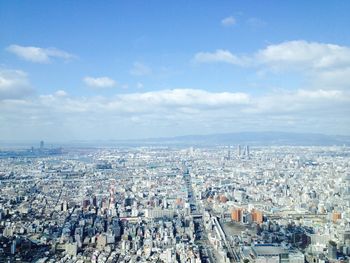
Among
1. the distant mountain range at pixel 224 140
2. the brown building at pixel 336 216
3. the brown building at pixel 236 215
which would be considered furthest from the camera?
the distant mountain range at pixel 224 140

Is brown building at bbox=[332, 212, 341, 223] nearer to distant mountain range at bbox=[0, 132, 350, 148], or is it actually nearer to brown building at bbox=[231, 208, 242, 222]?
brown building at bbox=[231, 208, 242, 222]

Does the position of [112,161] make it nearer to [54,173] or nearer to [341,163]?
[54,173]

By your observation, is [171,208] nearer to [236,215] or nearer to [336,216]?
[236,215]

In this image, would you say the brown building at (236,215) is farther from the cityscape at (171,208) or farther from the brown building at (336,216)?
the brown building at (336,216)

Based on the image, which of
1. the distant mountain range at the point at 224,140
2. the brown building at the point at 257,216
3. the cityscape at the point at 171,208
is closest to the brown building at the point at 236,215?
the cityscape at the point at 171,208

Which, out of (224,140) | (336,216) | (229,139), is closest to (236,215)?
(336,216)

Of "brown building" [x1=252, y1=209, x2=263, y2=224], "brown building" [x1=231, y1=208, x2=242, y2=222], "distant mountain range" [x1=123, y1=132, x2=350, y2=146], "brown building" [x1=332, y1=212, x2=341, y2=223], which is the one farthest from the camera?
"distant mountain range" [x1=123, y1=132, x2=350, y2=146]

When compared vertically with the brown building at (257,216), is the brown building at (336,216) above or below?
above

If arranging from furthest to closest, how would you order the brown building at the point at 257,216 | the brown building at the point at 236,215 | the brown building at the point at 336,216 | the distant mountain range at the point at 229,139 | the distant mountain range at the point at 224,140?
the distant mountain range at the point at 229,139 → the distant mountain range at the point at 224,140 → the brown building at the point at 236,215 → the brown building at the point at 257,216 → the brown building at the point at 336,216

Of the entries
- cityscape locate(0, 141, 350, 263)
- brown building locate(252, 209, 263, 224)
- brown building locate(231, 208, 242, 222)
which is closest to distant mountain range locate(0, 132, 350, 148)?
cityscape locate(0, 141, 350, 263)

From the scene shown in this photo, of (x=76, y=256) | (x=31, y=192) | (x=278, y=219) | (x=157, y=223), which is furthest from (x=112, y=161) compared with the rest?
(x=76, y=256)

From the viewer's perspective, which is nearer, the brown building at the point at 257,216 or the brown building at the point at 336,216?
the brown building at the point at 336,216
